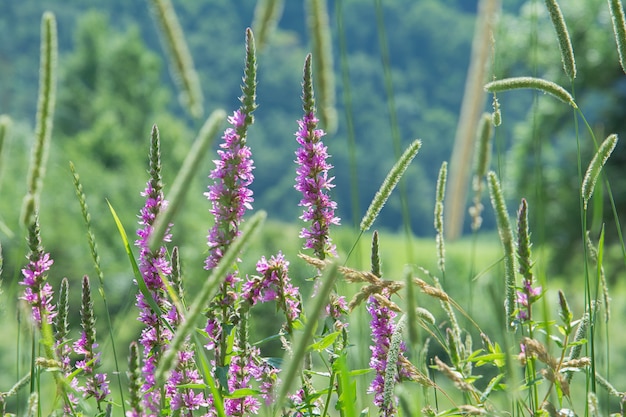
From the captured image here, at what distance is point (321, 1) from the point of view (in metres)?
1.46

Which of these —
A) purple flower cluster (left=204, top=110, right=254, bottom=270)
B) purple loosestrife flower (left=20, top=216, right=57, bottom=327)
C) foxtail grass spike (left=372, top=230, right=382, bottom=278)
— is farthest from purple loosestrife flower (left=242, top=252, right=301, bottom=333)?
purple loosestrife flower (left=20, top=216, right=57, bottom=327)

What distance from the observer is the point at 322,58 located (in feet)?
4.70

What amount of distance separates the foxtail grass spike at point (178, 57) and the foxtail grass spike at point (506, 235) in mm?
634

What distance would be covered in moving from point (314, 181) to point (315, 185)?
0.03 ft

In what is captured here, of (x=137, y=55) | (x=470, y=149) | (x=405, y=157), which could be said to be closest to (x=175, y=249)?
(x=405, y=157)

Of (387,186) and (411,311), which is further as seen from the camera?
(387,186)

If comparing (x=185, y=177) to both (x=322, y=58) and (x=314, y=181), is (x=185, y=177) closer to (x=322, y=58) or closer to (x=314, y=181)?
(x=322, y=58)

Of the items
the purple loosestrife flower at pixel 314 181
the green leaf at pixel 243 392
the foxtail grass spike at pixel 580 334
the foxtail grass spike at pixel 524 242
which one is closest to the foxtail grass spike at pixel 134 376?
the green leaf at pixel 243 392

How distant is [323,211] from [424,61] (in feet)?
422

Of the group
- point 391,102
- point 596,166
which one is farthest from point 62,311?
point 596,166

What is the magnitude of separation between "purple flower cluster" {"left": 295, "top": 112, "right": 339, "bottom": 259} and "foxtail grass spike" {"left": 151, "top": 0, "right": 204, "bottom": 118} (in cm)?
75

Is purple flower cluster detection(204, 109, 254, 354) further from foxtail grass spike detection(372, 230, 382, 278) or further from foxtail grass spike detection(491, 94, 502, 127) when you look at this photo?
foxtail grass spike detection(491, 94, 502, 127)

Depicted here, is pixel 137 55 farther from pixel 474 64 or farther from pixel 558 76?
pixel 474 64

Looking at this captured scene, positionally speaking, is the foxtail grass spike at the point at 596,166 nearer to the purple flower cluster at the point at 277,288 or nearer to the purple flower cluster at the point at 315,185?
the purple flower cluster at the point at 315,185
